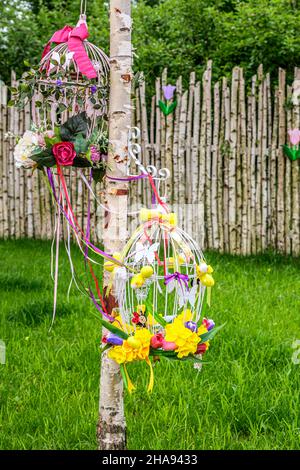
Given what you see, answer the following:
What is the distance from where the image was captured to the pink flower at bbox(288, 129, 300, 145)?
5164 millimetres

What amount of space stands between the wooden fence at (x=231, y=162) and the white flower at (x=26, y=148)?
3494 mm

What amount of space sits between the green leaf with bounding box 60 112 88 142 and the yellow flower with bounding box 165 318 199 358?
61 cm

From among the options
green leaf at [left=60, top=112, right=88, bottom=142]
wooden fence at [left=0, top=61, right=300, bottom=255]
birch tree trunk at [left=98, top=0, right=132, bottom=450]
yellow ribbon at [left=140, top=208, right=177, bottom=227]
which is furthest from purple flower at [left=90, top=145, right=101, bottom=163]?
wooden fence at [left=0, top=61, right=300, bottom=255]

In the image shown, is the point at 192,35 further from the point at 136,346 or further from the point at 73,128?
the point at 136,346

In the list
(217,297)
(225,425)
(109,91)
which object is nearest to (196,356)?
(225,425)

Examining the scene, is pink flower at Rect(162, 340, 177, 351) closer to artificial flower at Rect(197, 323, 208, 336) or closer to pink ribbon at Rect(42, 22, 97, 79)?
artificial flower at Rect(197, 323, 208, 336)

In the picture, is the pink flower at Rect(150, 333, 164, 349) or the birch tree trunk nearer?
the pink flower at Rect(150, 333, 164, 349)

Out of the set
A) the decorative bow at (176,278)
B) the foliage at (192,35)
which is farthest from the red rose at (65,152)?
the foliage at (192,35)

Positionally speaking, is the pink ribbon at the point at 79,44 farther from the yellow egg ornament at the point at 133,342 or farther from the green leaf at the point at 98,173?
the yellow egg ornament at the point at 133,342

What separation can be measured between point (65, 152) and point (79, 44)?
0.41 m

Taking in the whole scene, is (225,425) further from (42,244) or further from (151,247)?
(42,244)

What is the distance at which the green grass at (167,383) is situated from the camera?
7.86ft
